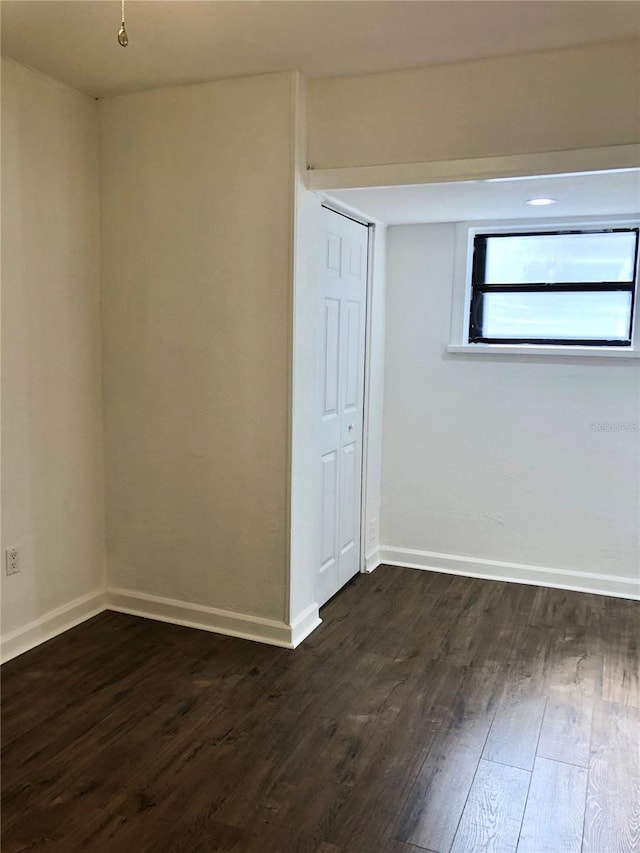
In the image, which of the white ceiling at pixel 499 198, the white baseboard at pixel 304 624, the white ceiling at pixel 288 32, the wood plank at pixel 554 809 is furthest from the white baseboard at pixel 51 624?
the white ceiling at pixel 288 32

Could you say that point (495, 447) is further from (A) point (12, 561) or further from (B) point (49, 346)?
(A) point (12, 561)

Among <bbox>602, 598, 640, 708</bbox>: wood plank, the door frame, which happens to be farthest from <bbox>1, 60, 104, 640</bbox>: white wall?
<bbox>602, 598, 640, 708</bbox>: wood plank

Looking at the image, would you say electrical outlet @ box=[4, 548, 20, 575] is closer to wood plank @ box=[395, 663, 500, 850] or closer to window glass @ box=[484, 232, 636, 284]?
wood plank @ box=[395, 663, 500, 850]

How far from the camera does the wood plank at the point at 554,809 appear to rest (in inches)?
75.2

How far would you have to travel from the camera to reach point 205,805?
2035 millimetres

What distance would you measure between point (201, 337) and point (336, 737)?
179cm

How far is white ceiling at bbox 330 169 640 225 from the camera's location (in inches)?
110

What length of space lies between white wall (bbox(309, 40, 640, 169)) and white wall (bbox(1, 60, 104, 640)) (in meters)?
1.13

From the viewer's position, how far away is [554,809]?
205 centimetres

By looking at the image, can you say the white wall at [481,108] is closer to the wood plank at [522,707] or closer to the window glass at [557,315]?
the window glass at [557,315]

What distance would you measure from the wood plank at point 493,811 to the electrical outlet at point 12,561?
2040mm

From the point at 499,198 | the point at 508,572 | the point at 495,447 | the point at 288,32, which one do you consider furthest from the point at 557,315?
the point at 288,32

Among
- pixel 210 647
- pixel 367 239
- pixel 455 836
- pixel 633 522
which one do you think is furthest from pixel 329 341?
pixel 455 836

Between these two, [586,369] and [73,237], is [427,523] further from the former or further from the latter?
[73,237]
